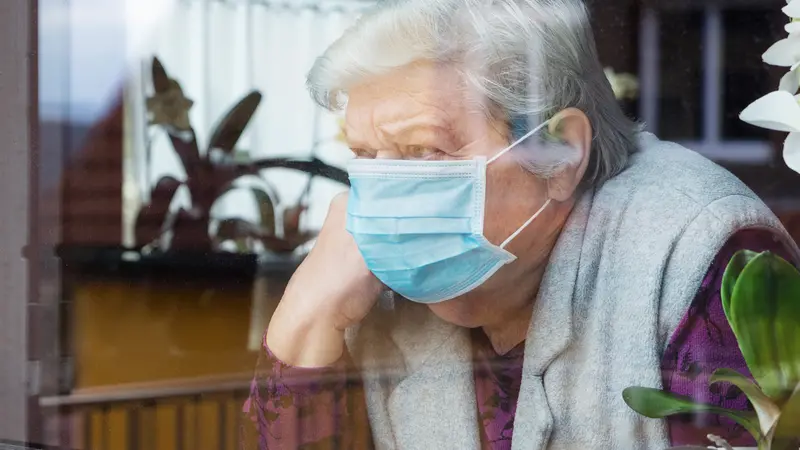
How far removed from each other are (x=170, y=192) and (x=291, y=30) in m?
0.37

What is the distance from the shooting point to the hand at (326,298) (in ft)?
4.59

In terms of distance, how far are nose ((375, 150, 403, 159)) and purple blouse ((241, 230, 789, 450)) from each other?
30cm

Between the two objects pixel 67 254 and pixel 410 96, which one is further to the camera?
pixel 67 254

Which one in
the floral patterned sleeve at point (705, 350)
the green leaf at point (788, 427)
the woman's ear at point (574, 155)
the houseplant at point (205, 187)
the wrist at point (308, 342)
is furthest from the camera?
the houseplant at point (205, 187)

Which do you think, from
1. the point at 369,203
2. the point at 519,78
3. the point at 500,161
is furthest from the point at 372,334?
the point at 519,78

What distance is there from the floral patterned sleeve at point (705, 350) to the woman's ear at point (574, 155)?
8.8 inches

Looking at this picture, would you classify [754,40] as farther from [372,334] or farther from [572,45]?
[372,334]

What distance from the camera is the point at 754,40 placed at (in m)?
1.37

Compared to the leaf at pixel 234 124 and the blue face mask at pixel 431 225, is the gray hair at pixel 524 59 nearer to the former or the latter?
the blue face mask at pixel 431 225

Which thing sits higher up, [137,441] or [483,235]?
[483,235]

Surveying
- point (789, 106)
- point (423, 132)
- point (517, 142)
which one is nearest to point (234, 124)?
point (423, 132)

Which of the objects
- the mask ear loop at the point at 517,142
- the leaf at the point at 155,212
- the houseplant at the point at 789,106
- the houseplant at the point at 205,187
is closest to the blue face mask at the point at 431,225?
the mask ear loop at the point at 517,142

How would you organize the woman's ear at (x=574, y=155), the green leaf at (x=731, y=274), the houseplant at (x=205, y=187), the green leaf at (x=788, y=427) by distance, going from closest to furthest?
the green leaf at (x=788, y=427) → the green leaf at (x=731, y=274) → the woman's ear at (x=574, y=155) → the houseplant at (x=205, y=187)

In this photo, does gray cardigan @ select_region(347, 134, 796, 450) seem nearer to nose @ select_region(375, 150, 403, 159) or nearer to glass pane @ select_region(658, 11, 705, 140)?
glass pane @ select_region(658, 11, 705, 140)
